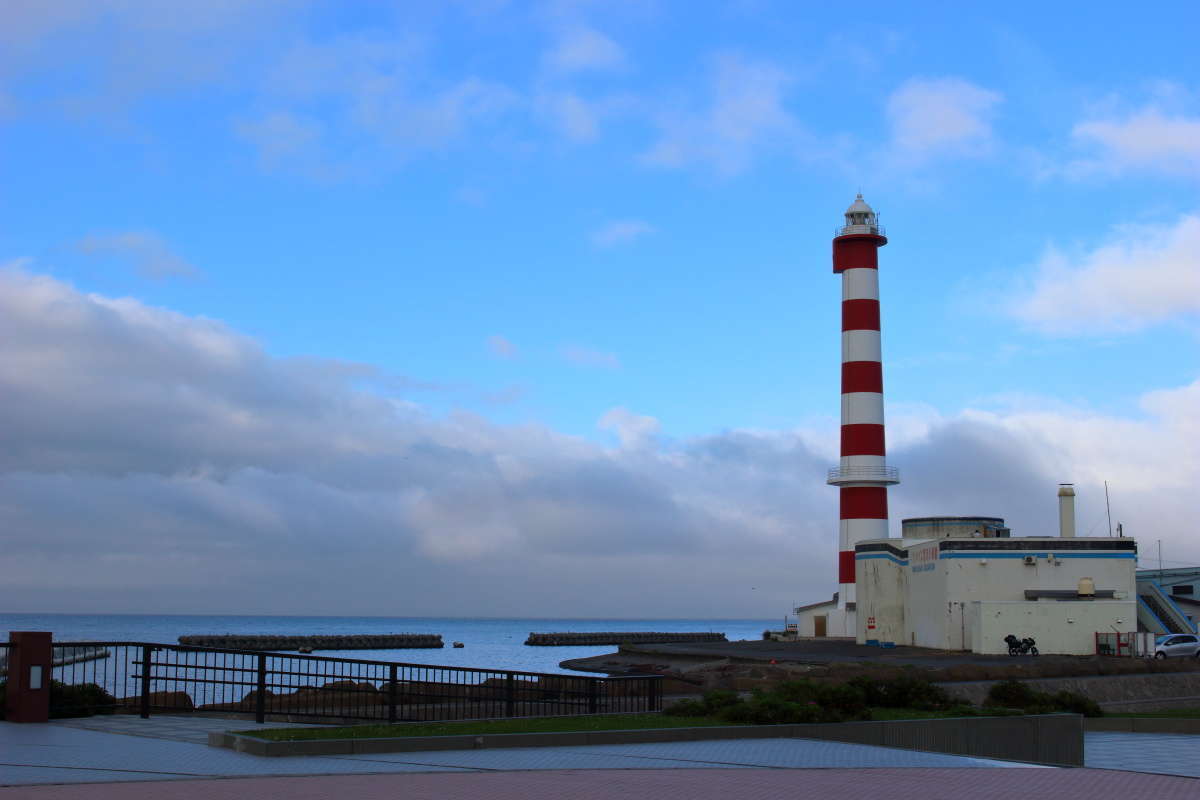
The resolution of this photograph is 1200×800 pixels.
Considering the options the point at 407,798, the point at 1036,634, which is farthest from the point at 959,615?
the point at 407,798

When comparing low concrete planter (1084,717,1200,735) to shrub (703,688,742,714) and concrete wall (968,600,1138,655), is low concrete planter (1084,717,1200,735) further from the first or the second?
concrete wall (968,600,1138,655)

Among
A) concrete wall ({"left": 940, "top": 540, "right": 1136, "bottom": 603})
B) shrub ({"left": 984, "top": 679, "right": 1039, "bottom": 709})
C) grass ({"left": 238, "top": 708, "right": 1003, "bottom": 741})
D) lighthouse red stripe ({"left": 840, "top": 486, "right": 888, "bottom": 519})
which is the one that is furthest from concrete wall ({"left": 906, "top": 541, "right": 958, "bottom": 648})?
grass ({"left": 238, "top": 708, "right": 1003, "bottom": 741})

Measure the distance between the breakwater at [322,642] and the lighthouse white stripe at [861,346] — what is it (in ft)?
202

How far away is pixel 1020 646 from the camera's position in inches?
1833

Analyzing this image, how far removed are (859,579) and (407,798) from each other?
49.5 metres

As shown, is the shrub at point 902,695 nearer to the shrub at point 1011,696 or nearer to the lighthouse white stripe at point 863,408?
the shrub at point 1011,696

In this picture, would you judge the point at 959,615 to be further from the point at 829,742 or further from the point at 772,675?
the point at 829,742

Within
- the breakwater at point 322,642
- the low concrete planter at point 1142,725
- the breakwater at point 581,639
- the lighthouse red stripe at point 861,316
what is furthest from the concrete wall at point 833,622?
the breakwater at point 581,639

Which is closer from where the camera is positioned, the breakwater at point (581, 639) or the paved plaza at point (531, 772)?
the paved plaza at point (531, 772)

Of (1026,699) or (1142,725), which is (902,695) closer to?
(1026,699)

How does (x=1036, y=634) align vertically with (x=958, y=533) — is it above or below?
below

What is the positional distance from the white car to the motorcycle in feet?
14.9

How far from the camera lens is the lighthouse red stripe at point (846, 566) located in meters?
61.5

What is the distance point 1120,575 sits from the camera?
159 feet
